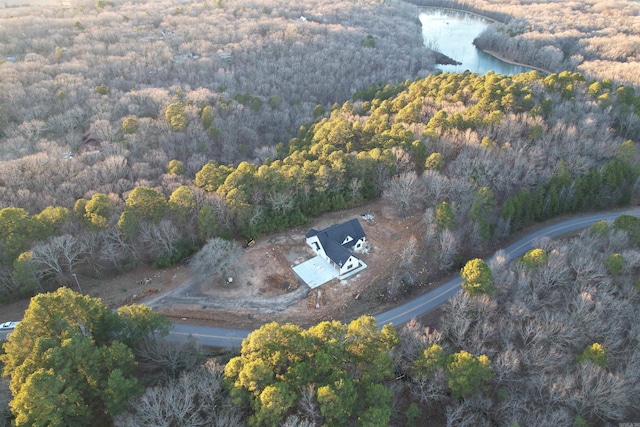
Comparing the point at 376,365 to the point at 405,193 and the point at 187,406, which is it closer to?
the point at 187,406

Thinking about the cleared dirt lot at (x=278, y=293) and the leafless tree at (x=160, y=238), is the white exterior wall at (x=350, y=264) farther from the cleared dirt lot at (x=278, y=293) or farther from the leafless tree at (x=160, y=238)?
the leafless tree at (x=160, y=238)

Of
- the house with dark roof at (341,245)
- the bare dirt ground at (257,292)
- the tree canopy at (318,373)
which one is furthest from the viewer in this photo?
the house with dark roof at (341,245)

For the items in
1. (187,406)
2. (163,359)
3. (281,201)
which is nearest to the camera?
(187,406)

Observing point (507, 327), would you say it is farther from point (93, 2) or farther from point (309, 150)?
point (93, 2)

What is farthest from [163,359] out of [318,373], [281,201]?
[281,201]

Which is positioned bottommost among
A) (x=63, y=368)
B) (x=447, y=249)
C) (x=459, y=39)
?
(x=447, y=249)

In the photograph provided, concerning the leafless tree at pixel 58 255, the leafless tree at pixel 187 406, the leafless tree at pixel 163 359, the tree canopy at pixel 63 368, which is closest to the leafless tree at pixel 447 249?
the leafless tree at pixel 163 359
